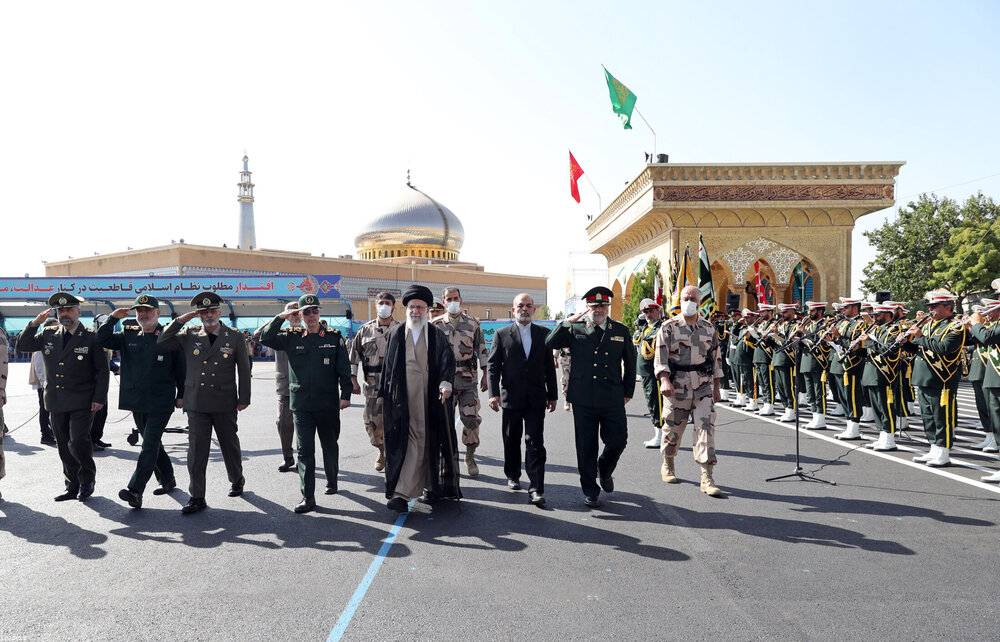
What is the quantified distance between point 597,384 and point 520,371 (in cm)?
71

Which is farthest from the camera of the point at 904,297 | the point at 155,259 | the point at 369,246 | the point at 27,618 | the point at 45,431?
the point at 369,246

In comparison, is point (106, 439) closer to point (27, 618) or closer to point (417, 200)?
point (27, 618)

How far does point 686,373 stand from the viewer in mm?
6395

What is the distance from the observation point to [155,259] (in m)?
49.0

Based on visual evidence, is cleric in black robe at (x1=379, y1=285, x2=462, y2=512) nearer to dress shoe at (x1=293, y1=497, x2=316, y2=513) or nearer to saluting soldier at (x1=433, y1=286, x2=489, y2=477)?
dress shoe at (x1=293, y1=497, x2=316, y2=513)

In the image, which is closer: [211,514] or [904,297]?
[211,514]

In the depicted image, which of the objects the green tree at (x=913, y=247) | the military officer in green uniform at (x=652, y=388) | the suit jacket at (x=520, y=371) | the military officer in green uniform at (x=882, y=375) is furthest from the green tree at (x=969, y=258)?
the suit jacket at (x=520, y=371)

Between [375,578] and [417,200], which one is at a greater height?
[417,200]

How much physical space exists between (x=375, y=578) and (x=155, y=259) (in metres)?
52.0

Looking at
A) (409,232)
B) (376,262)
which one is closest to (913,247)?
(376,262)

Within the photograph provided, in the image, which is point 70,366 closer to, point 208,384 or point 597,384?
point 208,384

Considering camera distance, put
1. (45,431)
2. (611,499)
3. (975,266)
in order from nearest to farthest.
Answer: (611,499)
(45,431)
(975,266)

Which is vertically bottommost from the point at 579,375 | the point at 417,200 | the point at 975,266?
the point at 579,375

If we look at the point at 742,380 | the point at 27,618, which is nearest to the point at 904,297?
the point at 742,380
